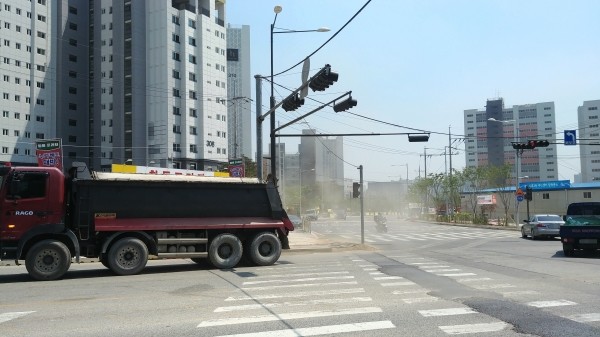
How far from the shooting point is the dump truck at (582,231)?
1823 cm

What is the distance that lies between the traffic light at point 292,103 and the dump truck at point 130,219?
366 cm

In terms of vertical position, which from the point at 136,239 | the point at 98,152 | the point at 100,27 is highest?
the point at 100,27

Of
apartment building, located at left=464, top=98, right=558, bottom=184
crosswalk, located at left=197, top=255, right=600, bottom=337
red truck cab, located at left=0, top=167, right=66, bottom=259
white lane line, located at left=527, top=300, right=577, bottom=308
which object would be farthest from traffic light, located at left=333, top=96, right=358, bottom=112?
apartment building, located at left=464, top=98, right=558, bottom=184

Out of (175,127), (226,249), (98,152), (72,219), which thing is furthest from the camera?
(98,152)

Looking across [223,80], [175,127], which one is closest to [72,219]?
[175,127]

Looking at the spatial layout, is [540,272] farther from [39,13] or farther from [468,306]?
[39,13]

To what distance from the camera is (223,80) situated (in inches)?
3556

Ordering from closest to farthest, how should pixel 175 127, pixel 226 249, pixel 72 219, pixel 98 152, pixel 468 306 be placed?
pixel 468 306 → pixel 72 219 → pixel 226 249 → pixel 175 127 → pixel 98 152

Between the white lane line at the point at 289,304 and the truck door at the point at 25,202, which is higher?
the truck door at the point at 25,202

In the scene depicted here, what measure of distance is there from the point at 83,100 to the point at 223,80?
25.5m

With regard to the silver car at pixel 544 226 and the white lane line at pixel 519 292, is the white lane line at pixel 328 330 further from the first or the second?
the silver car at pixel 544 226

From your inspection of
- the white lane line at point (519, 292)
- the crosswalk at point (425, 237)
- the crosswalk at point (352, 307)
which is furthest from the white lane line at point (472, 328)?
the crosswalk at point (425, 237)

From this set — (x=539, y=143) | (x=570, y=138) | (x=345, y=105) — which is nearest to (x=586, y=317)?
(x=345, y=105)

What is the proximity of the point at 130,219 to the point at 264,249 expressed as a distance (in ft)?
14.0
